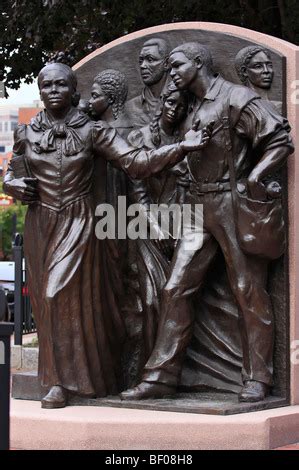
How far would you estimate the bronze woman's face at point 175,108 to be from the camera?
10055 millimetres

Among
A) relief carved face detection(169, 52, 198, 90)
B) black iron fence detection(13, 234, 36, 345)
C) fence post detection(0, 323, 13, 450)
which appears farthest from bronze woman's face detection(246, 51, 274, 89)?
black iron fence detection(13, 234, 36, 345)

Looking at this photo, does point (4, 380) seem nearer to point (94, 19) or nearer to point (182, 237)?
point (182, 237)

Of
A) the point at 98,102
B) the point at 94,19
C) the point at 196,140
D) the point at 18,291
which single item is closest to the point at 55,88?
the point at 98,102

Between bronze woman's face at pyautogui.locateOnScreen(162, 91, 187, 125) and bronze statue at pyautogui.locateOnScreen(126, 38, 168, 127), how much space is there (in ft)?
1.11

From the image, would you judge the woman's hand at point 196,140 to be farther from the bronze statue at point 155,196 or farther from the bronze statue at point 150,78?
the bronze statue at point 150,78

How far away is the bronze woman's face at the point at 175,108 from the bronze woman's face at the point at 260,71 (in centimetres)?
52

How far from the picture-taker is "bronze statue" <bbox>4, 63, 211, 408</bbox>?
9.80 meters

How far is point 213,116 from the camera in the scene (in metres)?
9.80

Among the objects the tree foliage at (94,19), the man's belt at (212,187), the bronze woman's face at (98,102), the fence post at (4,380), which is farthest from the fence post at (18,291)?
the fence post at (4,380)

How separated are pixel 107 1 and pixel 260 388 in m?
7.80

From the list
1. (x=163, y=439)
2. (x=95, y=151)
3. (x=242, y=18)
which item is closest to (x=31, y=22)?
(x=242, y=18)

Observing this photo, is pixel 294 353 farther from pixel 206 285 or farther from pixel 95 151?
pixel 95 151

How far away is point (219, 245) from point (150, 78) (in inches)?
55.5

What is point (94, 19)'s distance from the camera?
55.9ft
